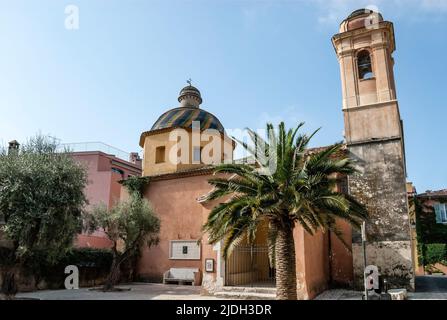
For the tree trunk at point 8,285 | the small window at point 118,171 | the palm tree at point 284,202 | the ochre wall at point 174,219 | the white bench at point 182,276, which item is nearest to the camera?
the palm tree at point 284,202

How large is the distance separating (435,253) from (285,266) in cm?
2447

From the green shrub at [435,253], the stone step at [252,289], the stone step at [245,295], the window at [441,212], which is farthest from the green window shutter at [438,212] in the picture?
the stone step at [245,295]

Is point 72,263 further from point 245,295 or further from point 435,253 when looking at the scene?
point 435,253

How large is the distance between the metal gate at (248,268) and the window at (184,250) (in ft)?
11.9

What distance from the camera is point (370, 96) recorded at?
18688mm

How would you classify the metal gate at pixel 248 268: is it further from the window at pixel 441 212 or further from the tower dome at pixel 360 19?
the window at pixel 441 212

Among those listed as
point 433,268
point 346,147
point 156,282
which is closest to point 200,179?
point 156,282

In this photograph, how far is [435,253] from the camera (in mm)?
29266

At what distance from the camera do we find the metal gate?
16.1 metres

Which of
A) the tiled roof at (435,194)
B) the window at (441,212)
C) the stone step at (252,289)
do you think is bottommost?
the stone step at (252,289)

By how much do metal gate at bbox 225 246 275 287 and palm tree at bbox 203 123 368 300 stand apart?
176 inches

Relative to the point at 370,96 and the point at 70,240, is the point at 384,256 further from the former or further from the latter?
the point at 70,240

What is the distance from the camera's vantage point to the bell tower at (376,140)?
653 inches

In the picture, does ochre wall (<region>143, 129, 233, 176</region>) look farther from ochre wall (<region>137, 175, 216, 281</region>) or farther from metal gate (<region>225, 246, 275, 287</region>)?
metal gate (<region>225, 246, 275, 287</region>)
